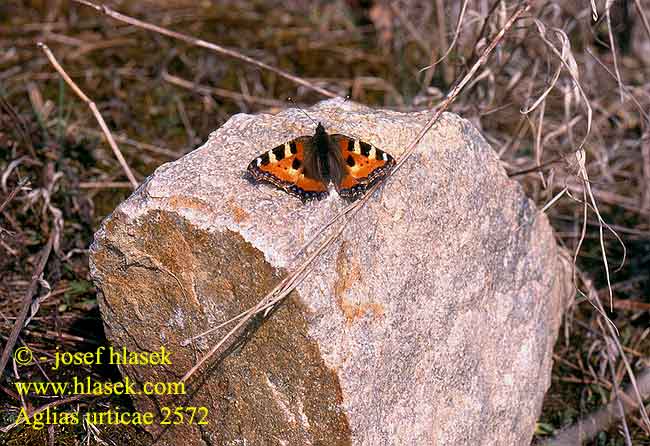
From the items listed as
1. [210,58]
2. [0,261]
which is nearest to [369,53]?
[210,58]

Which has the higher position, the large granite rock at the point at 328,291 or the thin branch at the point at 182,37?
the thin branch at the point at 182,37

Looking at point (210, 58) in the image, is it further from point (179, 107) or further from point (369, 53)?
point (369, 53)

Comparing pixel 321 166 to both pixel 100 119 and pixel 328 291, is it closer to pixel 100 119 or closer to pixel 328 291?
pixel 328 291

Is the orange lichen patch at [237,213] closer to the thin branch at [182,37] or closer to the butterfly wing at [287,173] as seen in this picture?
the butterfly wing at [287,173]

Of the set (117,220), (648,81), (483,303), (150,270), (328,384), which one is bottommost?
(648,81)

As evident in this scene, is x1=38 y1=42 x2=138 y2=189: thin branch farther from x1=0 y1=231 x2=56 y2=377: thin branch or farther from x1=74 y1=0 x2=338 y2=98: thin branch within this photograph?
x1=0 y1=231 x2=56 y2=377: thin branch

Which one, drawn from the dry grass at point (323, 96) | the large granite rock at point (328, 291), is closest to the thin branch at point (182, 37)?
the dry grass at point (323, 96)

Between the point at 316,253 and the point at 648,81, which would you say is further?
the point at 648,81
